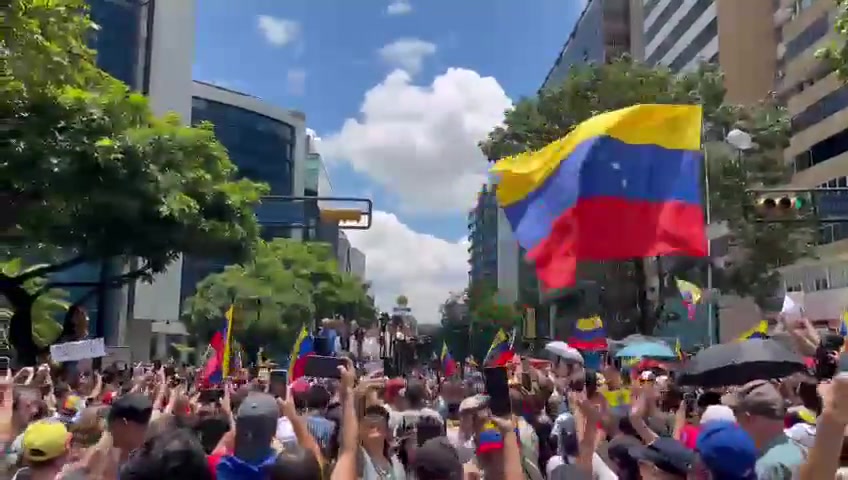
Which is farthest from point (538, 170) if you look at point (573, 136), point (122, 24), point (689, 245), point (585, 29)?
point (585, 29)

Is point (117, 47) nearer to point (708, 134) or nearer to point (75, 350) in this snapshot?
point (708, 134)

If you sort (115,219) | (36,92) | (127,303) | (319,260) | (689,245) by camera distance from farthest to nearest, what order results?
(319,260), (127,303), (115,219), (36,92), (689,245)

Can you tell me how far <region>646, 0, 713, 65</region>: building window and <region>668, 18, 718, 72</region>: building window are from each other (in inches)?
48.4

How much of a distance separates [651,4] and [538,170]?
57070 mm

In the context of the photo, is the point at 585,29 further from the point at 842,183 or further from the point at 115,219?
the point at 115,219

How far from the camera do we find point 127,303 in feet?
147

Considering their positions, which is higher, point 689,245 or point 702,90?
point 702,90

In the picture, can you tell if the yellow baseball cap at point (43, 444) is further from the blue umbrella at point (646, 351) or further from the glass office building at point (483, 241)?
the glass office building at point (483, 241)

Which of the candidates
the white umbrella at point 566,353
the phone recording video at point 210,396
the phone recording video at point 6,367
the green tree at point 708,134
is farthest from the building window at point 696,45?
the phone recording video at point 210,396

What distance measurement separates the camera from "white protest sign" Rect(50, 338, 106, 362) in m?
10.8

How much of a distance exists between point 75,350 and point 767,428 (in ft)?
29.3

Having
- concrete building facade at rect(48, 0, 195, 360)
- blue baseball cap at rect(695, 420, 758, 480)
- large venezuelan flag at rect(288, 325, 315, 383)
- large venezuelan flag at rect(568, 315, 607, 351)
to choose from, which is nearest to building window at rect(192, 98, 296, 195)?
concrete building facade at rect(48, 0, 195, 360)

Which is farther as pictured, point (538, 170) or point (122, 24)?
point (122, 24)

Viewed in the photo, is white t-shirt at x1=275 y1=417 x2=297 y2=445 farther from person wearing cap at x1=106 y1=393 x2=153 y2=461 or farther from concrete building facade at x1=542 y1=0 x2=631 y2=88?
concrete building facade at x1=542 y1=0 x2=631 y2=88
